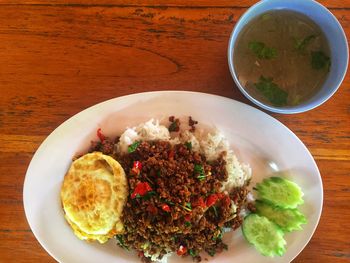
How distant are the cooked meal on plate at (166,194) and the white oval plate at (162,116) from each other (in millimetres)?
58

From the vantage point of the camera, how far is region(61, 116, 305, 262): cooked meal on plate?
1.71 m

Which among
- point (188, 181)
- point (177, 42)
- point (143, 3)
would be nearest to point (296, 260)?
point (188, 181)

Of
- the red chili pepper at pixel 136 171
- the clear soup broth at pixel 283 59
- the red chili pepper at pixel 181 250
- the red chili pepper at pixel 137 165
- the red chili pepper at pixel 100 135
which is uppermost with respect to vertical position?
the clear soup broth at pixel 283 59

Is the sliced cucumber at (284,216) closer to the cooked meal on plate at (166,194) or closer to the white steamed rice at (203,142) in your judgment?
the cooked meal on plate at (166,194)

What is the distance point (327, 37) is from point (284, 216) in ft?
2.73

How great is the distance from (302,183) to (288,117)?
0.33 metres

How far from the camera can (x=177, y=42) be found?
1918mm

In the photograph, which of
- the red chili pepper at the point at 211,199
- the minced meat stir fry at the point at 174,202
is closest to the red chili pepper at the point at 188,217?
the minced meat stir fry at the point at 174,202

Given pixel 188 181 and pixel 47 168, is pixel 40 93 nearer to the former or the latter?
pixel 47 168

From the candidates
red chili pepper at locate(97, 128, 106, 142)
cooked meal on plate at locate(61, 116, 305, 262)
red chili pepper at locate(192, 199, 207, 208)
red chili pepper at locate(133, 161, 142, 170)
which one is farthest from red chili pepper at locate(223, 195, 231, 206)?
red chili pepper at locate(97, 128, 106, 142)

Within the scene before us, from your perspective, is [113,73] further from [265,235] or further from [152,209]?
[265,235]

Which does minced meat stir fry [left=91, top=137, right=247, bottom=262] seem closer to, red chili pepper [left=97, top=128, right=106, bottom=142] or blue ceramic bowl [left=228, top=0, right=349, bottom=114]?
red chili pepper [left=97, top=128, right=106, bottom=142]

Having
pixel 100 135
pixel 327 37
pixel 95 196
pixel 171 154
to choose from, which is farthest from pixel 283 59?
pixel 95 196

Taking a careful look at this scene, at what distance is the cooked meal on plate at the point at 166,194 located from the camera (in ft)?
5.61
